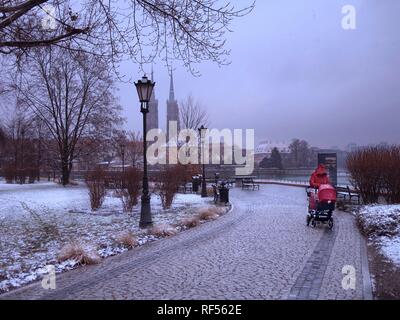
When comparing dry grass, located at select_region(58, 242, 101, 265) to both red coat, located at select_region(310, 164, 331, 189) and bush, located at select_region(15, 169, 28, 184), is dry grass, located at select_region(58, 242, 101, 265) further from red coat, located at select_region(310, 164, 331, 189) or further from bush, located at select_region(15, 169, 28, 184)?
bush, located at select_region(15, 169, 28, 184)

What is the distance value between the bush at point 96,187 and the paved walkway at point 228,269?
7148 mm

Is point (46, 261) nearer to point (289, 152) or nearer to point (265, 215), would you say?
point (265, 215)

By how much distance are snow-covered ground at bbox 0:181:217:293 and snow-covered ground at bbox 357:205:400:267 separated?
5.79 m

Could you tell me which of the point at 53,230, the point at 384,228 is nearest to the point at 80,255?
the point at 53,230

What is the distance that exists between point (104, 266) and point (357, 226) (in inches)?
336

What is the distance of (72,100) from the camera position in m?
40.8

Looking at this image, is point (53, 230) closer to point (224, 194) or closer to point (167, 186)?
point (167, 186)

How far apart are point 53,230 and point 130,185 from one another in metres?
6.66

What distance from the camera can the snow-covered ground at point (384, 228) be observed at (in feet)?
31.5

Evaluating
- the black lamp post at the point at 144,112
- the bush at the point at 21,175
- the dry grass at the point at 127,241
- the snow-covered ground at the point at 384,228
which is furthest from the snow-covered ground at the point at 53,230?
the bush at the point at 21,175

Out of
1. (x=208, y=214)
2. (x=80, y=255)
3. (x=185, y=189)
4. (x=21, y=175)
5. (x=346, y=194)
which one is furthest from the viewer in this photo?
(x=21, y=175)

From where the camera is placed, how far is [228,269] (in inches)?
305

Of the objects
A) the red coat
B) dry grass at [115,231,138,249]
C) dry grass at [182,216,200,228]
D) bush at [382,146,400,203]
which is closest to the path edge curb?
the red coat

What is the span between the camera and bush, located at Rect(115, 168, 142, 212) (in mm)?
18656
